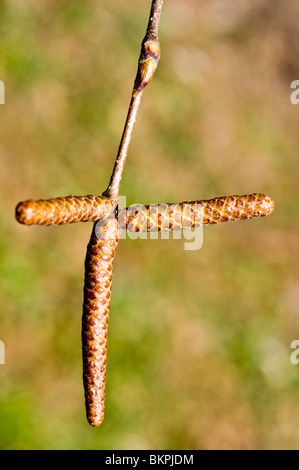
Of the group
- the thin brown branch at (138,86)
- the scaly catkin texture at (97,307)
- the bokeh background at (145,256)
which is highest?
the bokeh background at (145,256)

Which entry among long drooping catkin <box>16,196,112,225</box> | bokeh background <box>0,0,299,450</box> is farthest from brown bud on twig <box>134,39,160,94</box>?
bokeh background <box>0,0,299,450</box>

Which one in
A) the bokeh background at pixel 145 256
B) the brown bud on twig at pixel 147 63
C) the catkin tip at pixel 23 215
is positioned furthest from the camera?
the bokeh background at pixel 145 256

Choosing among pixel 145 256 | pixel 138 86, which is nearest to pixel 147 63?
pixel 138 86

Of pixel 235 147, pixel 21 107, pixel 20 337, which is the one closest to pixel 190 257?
pixel 235 147

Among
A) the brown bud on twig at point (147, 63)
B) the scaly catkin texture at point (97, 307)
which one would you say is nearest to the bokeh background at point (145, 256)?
the scaly catkin texture at point (97, 307)

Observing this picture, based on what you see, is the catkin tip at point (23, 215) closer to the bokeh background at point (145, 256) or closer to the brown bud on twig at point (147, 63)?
the brown bud on twig at point (147, 63)

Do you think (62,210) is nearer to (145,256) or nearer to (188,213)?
(188,213)

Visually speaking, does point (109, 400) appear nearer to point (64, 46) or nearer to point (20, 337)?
point (20, 337)
